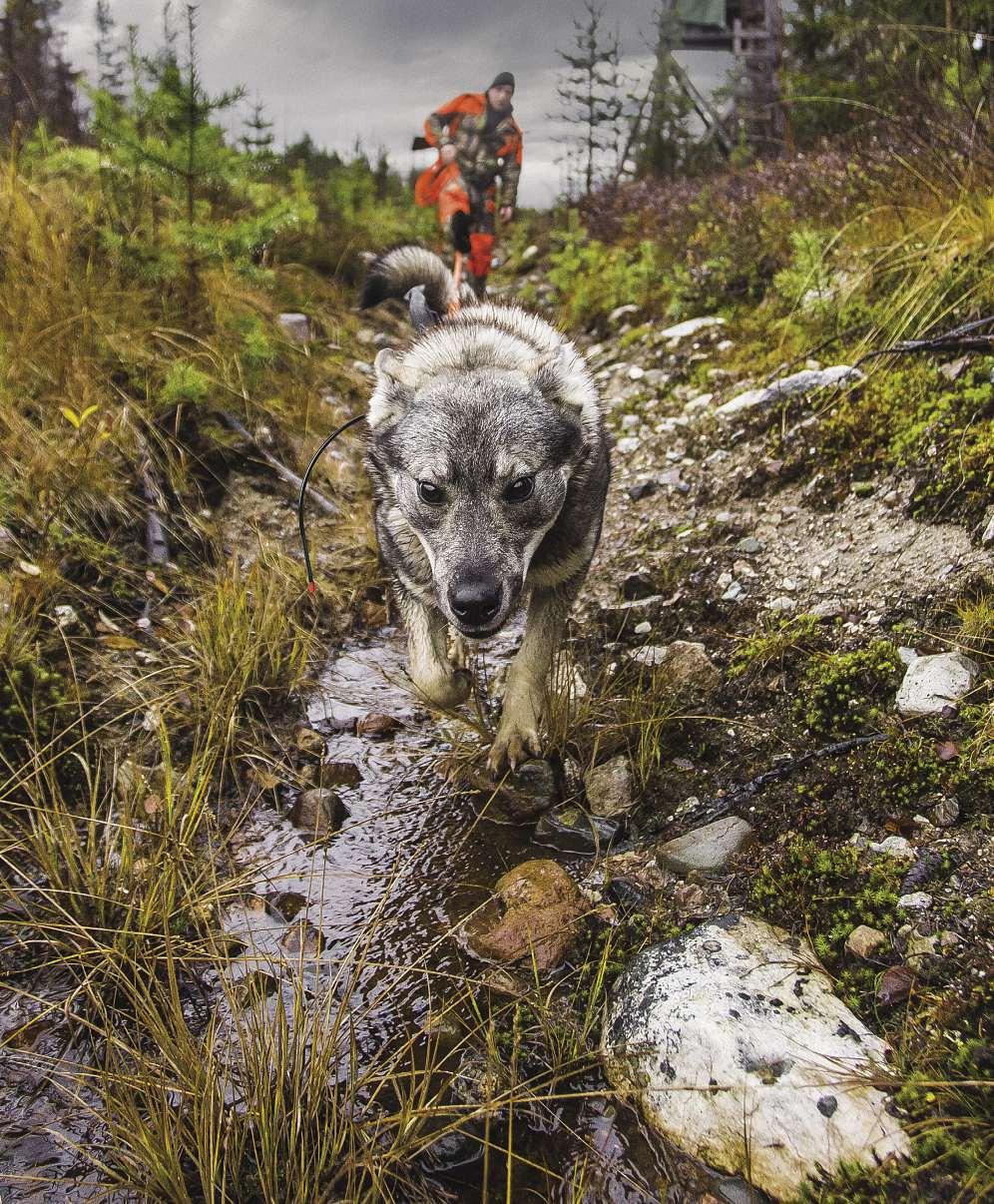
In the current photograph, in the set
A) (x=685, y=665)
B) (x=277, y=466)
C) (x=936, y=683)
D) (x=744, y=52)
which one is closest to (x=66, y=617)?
(x=277, y=466)

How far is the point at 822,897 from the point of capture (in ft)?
8.35

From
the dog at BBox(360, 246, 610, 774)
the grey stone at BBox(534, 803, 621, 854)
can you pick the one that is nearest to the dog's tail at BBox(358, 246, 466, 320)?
the dog at BBox(360, 246, 610, 774)

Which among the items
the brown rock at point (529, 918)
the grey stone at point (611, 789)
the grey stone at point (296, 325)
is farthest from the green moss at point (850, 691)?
the grey stone at point (296, 325)

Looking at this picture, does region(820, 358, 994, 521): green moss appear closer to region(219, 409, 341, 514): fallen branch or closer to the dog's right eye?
the dog's right eye

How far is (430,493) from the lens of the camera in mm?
3350

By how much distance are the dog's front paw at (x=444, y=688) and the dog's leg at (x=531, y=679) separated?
209 millimetres

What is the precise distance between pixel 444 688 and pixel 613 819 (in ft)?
3.12

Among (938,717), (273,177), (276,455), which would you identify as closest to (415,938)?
(938,717)

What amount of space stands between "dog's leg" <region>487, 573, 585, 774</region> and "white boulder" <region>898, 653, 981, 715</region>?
4.53ft

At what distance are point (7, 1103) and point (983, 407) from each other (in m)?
4.29

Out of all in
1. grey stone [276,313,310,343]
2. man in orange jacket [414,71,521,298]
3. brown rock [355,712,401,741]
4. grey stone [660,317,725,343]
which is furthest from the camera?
man in orange jacket [414,71,521,298]

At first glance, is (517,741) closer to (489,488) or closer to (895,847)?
(489,488)

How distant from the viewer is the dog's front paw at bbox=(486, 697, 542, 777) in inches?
141

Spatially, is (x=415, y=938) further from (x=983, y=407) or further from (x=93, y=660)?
(x=983, y=407)
